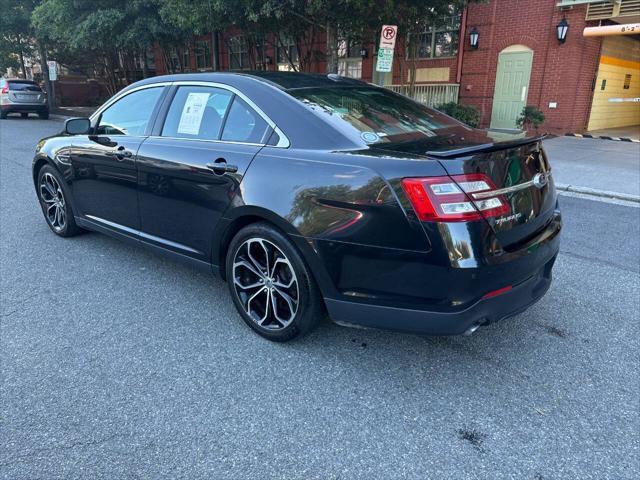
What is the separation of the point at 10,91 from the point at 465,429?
24516 mm

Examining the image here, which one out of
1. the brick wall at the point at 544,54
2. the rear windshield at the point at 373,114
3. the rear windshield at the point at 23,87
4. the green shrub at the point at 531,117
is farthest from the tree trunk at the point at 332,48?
the rear windshield at the point at 23,87

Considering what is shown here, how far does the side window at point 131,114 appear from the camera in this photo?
12.8ft

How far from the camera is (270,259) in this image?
3.03m

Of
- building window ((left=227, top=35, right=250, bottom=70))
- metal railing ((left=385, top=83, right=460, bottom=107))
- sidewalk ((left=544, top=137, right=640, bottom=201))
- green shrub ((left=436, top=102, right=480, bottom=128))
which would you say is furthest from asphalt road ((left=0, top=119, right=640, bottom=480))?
building window ((left=227, top=35, right=250, bottom=70))

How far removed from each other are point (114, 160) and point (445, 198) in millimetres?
2870

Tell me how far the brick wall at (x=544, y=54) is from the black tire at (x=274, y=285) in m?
13.3

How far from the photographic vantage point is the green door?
1409cm

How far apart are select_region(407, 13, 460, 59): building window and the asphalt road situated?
13200 millimetres

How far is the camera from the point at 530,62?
13914 mm

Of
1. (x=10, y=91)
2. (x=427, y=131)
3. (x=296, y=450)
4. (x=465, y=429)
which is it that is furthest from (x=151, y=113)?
(x=10, y=91)

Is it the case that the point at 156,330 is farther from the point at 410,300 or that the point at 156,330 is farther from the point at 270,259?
the point at 410,300

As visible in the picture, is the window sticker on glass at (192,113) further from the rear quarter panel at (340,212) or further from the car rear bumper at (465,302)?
the car rear bumper at (465,302)

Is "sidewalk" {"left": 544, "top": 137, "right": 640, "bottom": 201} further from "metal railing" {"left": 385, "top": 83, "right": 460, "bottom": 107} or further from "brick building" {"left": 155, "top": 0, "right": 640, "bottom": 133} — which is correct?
"metal railing" {"left": 385, "top": 83, "right": 460, "bottom": 107}

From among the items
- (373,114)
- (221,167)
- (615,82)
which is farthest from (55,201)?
(615,82)
